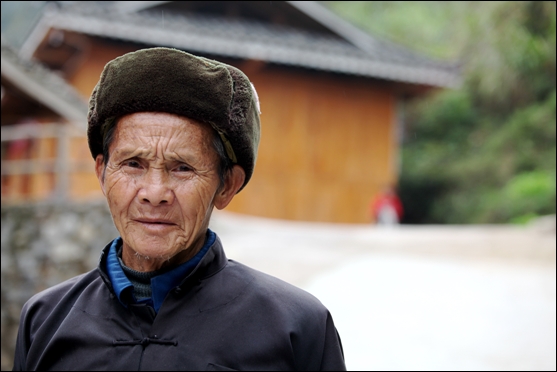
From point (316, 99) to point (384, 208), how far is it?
243 centimetres

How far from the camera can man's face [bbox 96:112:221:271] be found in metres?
1.64

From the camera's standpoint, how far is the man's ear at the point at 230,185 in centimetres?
181

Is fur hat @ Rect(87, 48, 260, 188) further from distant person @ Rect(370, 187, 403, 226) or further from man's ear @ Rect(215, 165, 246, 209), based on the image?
distant person @ Rect(370, 187, 403, 226)

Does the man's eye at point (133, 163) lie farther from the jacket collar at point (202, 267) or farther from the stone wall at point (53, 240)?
the stone wall at point (53, 240)

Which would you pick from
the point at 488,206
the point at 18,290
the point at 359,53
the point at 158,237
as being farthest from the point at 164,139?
the point at 488,206

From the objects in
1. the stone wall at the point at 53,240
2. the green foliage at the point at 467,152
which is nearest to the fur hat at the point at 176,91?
the stone wall at the point at 53,240

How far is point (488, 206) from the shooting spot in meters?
15.4

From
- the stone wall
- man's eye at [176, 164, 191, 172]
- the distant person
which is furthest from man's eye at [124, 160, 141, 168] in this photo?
the distant person

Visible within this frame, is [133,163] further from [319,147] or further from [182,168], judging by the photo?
[319,147]

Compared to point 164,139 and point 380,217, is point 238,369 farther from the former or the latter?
point 380,217

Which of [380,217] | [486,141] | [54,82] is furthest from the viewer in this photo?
[486,141]

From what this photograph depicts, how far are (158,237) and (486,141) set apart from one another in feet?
52.1

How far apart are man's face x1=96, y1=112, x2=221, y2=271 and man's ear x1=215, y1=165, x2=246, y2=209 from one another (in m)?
0.10

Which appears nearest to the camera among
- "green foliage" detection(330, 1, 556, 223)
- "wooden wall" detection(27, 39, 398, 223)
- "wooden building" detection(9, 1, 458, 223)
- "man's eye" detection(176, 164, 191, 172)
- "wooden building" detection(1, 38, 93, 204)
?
"man's eye" detection(176, 164, 191, 172)
